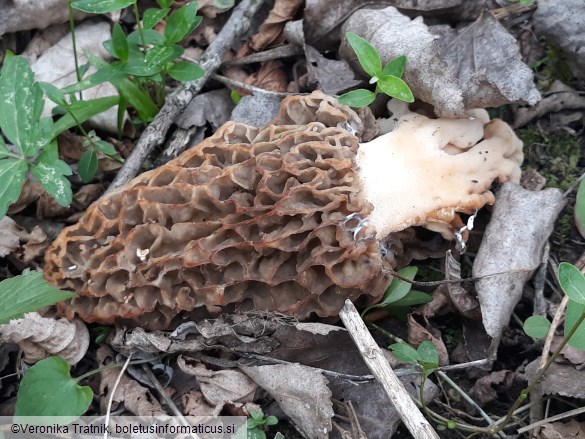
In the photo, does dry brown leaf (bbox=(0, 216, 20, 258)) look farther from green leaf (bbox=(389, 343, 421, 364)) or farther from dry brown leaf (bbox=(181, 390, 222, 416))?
green leaf (bbox=(389, 343, 421, 364))

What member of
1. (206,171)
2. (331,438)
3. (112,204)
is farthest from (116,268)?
(331,438)

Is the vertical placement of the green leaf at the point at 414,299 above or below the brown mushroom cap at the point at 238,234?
below

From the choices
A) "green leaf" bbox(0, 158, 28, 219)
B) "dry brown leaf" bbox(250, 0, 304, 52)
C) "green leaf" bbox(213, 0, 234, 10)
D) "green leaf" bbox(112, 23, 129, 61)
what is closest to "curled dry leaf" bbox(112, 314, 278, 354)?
"green leaf" bbox(0, 158, 28, 219)

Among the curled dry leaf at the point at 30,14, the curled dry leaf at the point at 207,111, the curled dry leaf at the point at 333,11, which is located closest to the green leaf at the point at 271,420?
the curled dry leaf at the point at 207,111

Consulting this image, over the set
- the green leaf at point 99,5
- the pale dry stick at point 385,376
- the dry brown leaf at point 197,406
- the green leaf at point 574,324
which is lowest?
the dry brown leaf at point 197,406

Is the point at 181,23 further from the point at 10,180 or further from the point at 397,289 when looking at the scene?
the point at 397,289

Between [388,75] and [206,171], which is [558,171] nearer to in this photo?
[388,75]

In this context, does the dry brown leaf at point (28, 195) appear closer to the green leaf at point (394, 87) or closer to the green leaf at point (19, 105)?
the green leaf at point (19, 105)

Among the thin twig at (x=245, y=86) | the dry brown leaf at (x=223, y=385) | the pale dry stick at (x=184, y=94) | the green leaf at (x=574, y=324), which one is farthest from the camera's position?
the thin twig at (x=245, y=86)
